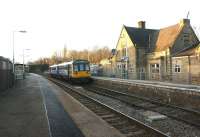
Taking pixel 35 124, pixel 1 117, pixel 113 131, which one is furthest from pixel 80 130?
pixel 1 117

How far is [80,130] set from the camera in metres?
10.3

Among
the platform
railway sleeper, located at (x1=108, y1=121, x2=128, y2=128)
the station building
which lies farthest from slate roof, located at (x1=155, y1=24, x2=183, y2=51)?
railway sleeper, located at (x1=108, y1=121, x2=128, y2=128)

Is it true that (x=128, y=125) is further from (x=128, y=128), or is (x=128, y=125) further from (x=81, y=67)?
(x=81, y=67)

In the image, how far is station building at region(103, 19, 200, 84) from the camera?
33.2 metres

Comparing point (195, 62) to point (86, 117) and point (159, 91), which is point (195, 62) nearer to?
point (159, 91)

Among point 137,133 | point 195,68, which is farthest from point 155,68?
point 137,133

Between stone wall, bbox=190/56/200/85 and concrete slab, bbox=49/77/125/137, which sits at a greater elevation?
stone wall, bbox=190/56/200/85

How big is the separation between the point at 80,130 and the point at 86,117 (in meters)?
2.49

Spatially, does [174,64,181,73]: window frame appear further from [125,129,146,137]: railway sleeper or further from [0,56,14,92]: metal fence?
[125,129,146,137]: railway sleeper

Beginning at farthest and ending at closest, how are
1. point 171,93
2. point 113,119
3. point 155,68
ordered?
point 155,68
point 171,93
point 113,119

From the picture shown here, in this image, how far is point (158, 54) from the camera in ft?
137

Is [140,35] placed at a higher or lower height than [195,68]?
higher

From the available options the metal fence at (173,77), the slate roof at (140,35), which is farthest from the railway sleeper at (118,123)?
the slate roof at (140,35)

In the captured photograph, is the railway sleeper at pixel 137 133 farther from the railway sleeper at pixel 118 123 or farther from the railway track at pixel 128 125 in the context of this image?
the railway sleeper at pixel 118 123
